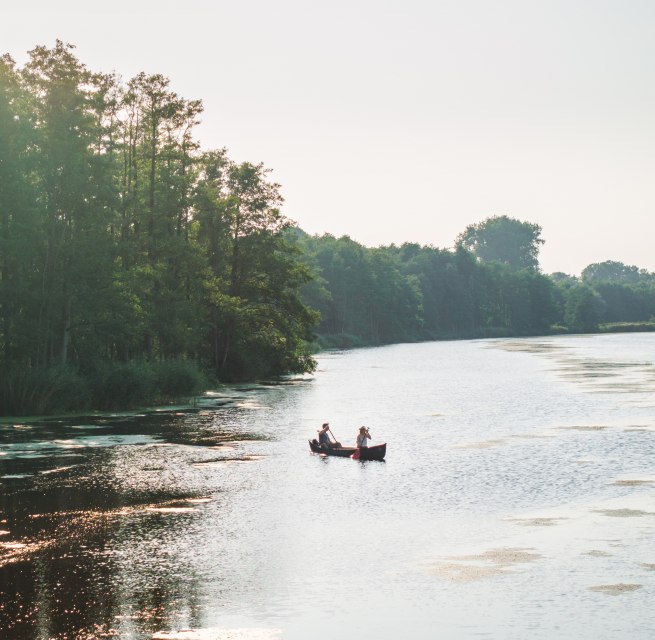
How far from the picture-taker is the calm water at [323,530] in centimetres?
1642

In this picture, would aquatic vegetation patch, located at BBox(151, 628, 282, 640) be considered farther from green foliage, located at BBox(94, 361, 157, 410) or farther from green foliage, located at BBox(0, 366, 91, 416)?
green foliage, located at BBox(94, 361, 157, 410)

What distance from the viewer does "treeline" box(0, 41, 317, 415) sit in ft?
167

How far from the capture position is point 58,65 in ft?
177

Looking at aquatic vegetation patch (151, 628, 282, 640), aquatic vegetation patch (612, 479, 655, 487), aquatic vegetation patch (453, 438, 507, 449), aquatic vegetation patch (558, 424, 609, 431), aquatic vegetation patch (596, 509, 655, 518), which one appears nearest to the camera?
aquatic vegetation patch (151, 628, 282, 640)

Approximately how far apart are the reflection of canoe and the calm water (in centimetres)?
55

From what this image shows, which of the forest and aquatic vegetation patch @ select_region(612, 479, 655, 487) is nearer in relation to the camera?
aquatic vegetation patch @ select_region(612, 479, 655, 487)

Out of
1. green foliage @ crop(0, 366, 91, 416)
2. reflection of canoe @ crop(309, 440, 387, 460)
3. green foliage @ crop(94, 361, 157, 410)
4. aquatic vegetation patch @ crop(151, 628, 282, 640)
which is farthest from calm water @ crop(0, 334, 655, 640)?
green foliage @ crop(94, 361, 157, 410)

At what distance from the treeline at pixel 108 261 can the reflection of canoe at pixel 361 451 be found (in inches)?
716

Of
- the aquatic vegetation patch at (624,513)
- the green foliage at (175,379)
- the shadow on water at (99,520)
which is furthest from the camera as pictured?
the green foliage at (175,379)

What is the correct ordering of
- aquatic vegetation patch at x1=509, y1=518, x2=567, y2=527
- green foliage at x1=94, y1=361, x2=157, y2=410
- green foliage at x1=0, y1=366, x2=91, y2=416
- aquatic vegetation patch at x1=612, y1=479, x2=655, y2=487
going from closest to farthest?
aquatic vegetation patch at x1=509, y1=518, x2=567, y2=527, aquatic vegetation patch at x1=612, y1=479, x2=655, y2=487, green foliage at x1=0, y1=366, x2=91, y2=416, green foliage at x1=94, y1=361, x2=157, y2=410

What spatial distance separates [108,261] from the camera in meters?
54.7

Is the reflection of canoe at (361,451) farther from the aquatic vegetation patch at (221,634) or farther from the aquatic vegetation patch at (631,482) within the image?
the aquatic vegetation patch at (221,634)

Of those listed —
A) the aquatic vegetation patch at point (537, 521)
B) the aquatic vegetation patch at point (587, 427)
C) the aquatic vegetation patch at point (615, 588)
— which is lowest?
the aquatic vegetation patch at point (615, 588)

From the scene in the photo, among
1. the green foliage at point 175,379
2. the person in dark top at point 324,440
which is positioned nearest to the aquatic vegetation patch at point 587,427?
the person in dark top at point 324,440
